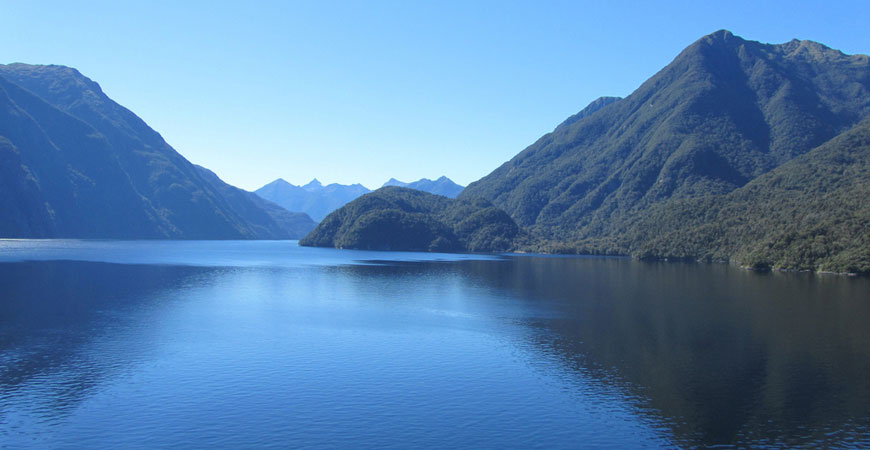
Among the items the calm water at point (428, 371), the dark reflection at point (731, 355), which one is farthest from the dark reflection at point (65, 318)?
the dark reflection at point (731, 355)

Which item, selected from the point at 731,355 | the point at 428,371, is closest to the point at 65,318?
the point at 428,371

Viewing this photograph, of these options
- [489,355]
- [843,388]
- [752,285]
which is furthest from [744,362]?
[752,285]

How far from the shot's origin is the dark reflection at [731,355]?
124 feet

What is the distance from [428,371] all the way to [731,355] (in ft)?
103

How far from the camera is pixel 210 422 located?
121 ft

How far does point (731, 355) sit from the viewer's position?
187 feet

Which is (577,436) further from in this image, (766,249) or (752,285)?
(766,249)

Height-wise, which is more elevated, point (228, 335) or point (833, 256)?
point (833, 256)

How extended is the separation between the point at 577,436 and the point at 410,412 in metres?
11.5

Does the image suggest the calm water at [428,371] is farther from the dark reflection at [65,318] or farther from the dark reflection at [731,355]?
the dark reflection at [65,318]

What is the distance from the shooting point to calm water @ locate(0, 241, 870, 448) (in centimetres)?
3584

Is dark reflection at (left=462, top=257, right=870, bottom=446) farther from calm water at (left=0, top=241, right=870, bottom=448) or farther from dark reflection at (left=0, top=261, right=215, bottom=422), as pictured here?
dark reflection at (left=0, top=261, right=215, bottom=422)

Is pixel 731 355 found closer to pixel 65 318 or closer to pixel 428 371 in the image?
pixel 428 371

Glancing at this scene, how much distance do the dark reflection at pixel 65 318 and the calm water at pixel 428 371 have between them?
1.22 feet
